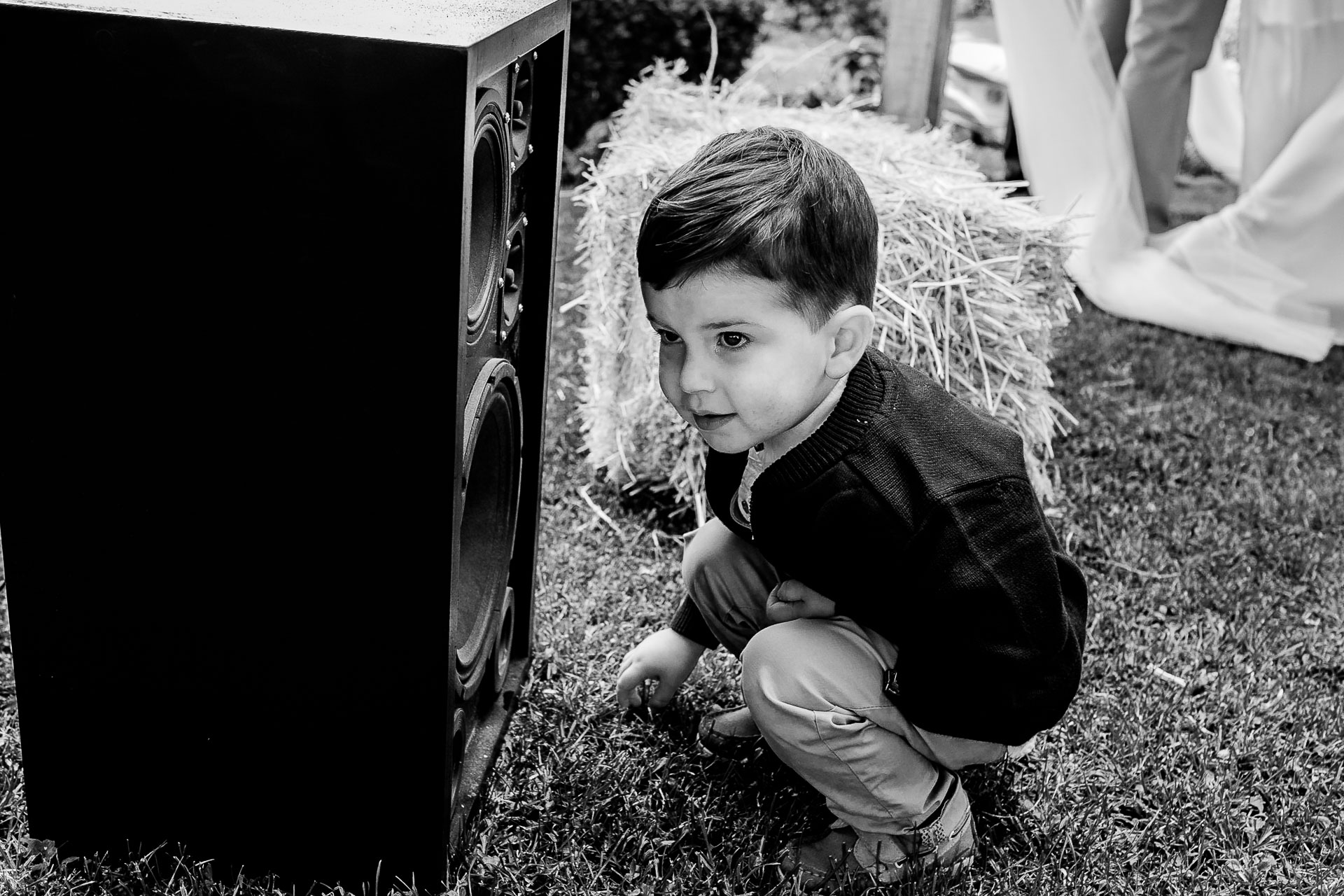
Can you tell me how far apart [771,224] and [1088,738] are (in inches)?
48.6

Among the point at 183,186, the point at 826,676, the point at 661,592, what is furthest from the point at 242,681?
the point at 661,592

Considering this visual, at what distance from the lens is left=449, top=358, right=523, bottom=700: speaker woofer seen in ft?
6.03

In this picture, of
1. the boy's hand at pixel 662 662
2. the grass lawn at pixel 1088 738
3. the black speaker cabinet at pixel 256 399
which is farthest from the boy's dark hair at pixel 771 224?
the grass lawn at pixel 1088 738

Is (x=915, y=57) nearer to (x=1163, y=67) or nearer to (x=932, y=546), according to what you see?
(x=1163, y=67)

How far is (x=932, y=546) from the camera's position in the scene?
5.58ft

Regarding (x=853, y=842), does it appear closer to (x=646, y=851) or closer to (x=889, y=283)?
(x=646, y=851)

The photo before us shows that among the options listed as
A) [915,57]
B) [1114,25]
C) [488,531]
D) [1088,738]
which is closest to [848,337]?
[488,531]

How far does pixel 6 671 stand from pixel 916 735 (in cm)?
161

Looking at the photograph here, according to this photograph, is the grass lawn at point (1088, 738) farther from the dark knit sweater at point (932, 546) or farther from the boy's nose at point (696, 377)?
the boy's nose at point (696, 377)

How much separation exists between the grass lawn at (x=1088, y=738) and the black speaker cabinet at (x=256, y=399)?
7.7 inches

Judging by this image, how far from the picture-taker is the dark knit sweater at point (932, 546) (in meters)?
1.71

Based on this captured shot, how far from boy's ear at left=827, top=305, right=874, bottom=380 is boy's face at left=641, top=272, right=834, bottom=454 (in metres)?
0.01

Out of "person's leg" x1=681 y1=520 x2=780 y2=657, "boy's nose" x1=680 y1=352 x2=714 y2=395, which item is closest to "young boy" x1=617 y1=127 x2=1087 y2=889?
"boy's nose" x1=680 y1=352 x2=714 y2=395

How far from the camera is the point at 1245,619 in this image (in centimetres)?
280
